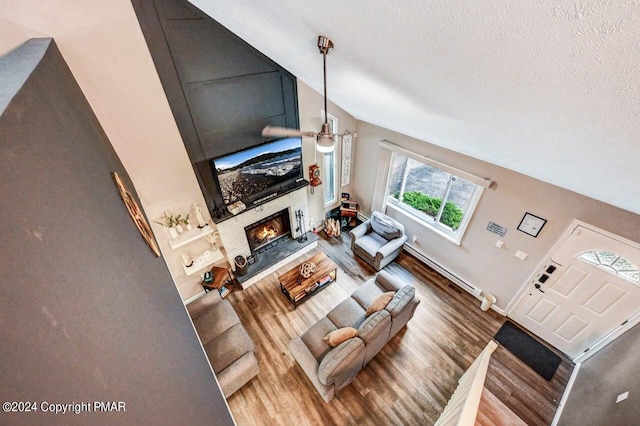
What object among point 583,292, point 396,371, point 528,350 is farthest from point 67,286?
point 528,350

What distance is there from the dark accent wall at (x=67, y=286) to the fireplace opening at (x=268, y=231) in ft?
9.14

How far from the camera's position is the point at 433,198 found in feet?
15.2

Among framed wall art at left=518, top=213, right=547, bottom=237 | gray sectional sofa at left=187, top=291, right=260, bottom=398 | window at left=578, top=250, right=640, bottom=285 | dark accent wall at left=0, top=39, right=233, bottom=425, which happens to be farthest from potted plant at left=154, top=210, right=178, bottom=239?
window at left=578, top=250, right=640, bottom=285

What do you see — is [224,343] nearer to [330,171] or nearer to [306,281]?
[306,281]

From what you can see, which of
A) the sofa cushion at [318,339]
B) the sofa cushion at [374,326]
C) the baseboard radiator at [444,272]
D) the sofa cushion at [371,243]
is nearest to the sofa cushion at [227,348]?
the sofa cushion at [318,339]

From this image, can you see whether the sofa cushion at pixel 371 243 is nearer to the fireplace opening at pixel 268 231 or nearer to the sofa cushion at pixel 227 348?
the fireplace opening at pixel 268 231

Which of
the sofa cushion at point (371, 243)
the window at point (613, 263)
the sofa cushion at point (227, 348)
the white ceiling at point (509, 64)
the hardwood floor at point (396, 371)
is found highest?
the white ceiling at point (509, 64)

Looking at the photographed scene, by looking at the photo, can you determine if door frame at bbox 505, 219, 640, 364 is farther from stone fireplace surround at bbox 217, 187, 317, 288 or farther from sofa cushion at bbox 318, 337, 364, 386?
stone fireplace surround at bbox 217, 187, 317, 288

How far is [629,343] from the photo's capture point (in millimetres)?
2662

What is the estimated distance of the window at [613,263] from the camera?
2.70 m

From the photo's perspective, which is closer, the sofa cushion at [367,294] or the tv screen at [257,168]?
the tv screen at [257,168]

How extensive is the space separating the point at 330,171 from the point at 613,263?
4110 mm

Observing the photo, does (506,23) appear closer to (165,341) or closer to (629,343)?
(165,341)

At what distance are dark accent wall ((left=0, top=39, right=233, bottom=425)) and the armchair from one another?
3.43 m
